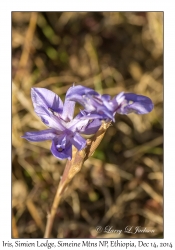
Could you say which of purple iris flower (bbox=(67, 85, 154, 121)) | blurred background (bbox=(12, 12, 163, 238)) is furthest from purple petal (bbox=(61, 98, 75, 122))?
blurred background (bbox=(12, 12, 163, 238))

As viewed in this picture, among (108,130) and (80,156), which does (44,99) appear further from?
(108,130)

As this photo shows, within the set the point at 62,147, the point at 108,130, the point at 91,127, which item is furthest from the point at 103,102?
the point at 108,130

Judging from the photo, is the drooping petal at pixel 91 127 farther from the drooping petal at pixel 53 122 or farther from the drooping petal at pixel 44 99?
the drooping petal at pixel 44 99

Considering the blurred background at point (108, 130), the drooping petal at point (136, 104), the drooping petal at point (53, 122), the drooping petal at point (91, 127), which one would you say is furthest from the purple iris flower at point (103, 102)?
the blurred background at point (108, 130)

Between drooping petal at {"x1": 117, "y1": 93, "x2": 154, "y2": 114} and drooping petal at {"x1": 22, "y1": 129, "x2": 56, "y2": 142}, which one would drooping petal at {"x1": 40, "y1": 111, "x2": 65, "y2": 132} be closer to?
drooping petal at {"x1": 22, "y1": 129, "x2": 56, "y2": 142}

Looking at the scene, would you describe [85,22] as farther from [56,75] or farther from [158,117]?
[158,117]

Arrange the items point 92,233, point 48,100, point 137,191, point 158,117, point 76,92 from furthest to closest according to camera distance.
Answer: point 158,117 < point 137,191 < point 92,233 < point 48,100 < point 76,92

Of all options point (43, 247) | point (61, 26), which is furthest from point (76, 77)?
point (43, 247)
